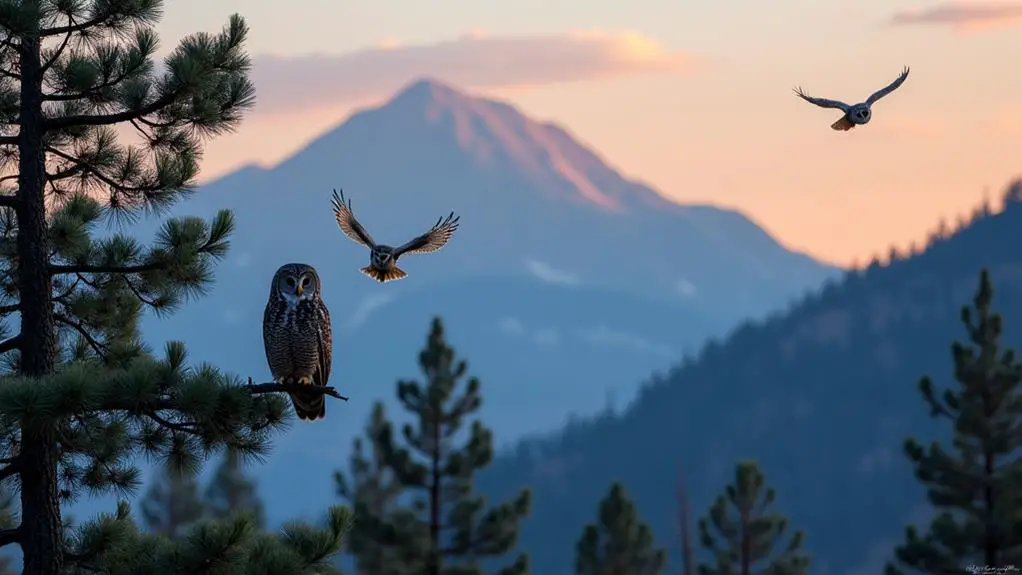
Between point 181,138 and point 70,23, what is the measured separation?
1.57 meters

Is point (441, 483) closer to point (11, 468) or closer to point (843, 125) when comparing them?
point (11, 468)

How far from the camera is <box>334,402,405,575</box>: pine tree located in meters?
57.2

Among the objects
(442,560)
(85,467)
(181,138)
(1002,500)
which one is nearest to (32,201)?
(181,138)

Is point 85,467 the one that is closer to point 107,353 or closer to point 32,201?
point 107,353

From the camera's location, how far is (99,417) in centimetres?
1592

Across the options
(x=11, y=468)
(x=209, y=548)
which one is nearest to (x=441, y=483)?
(x=11, y=468)

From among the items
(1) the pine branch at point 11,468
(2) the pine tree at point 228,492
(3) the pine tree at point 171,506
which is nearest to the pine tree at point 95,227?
(1) the pine branch at point 11,468

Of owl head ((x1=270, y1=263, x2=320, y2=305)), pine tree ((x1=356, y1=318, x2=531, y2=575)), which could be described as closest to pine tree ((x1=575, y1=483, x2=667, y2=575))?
pine tree ((x1=356, y1=318, x2=531, y2=575))

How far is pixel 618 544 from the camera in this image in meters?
59.9

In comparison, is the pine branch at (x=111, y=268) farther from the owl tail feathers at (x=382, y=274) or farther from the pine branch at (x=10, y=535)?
the owl tail feathers at (x=382, y=274)

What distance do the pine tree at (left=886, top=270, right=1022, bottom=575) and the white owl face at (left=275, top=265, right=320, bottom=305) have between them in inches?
1230

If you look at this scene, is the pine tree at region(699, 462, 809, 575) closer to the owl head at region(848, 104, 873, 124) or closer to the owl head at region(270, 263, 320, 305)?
the owl head at region(270, 263, 320, 305)

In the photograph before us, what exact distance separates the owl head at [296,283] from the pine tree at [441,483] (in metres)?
38.6

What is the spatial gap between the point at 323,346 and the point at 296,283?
763 mm
